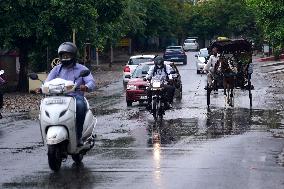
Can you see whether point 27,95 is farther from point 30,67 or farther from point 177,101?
point 30,67

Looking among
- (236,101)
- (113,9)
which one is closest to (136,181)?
(236,101)

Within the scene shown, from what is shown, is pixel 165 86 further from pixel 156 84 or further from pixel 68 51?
pixel 68 51

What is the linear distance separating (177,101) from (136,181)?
56.0 feet

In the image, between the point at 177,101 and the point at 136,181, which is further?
the point at 177,101

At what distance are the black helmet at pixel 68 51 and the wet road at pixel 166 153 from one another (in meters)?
1.68

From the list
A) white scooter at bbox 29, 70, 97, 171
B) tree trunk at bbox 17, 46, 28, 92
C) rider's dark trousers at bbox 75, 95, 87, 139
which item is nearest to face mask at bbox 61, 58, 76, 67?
white scooter at bbox 29, 70, 97, 171

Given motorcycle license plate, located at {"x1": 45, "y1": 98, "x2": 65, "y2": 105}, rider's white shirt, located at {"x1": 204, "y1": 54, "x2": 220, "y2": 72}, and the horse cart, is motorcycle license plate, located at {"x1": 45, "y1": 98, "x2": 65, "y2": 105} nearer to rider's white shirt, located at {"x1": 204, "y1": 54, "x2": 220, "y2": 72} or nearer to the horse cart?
the horse cart

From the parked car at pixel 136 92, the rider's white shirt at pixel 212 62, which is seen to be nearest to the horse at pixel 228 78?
the rider's white shirt at pixel 212 62

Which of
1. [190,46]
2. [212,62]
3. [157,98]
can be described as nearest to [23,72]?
[212,62]

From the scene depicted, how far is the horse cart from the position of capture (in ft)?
80.4

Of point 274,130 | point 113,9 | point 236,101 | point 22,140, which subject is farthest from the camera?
point 113,9

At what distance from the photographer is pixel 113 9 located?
36.6m

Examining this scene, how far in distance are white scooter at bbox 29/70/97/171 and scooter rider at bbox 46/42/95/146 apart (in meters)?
0.17

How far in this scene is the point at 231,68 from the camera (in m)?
24.9
